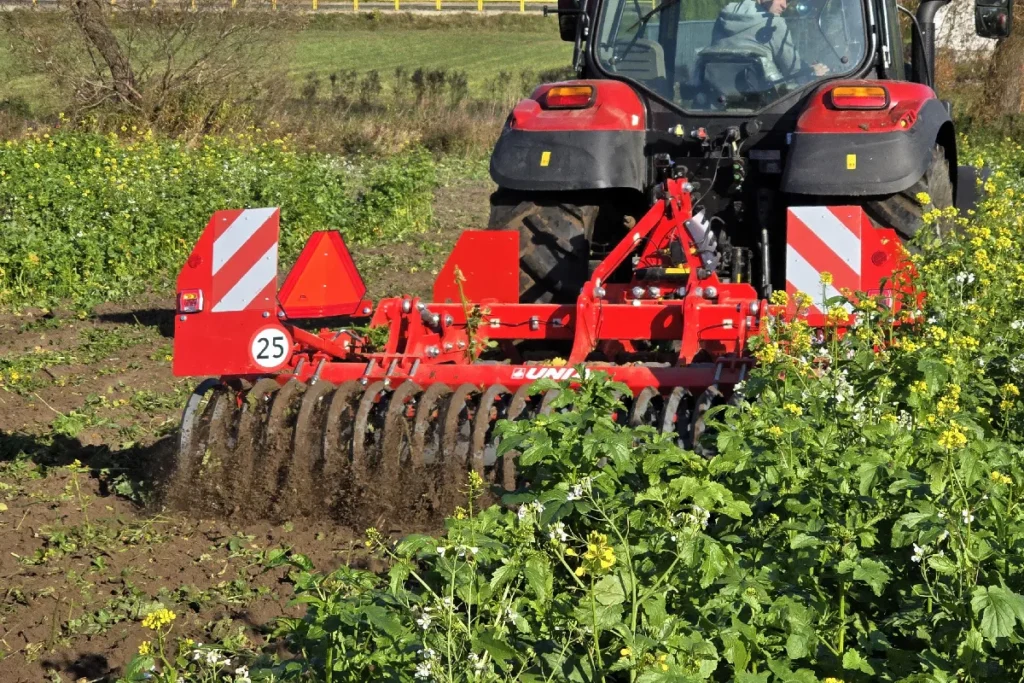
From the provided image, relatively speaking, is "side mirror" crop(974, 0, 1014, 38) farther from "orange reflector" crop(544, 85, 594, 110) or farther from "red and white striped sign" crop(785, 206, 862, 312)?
"orange reflector" crop(544, 85, 594, 110)

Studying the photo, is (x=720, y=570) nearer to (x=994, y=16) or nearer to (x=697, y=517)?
(x=697, y=517)

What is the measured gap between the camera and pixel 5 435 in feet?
18.8

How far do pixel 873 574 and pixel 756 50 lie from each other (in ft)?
12.2

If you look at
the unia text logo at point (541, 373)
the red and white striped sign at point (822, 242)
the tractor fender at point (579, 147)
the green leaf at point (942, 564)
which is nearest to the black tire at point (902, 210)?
the red and white striped sign at point (822, 242)

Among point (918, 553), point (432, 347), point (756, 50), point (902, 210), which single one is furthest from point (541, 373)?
point (918, 553)

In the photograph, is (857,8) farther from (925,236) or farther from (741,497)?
(741,497)

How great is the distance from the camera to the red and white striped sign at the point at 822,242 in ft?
16.3

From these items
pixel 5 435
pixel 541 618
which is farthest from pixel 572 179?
pixel 541 618

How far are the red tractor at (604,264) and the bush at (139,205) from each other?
133 inches

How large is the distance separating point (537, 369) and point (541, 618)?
2.16 meters

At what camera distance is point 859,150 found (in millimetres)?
5301

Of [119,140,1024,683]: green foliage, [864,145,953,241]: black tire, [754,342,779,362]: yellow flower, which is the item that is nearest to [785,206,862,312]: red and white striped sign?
[864,145,953,241]: black tire

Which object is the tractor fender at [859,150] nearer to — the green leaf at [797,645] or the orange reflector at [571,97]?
the orange reflector at [571,97]

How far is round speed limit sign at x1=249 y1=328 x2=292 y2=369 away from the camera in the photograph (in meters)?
4.89
